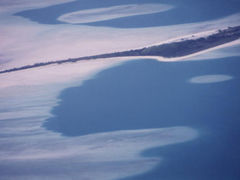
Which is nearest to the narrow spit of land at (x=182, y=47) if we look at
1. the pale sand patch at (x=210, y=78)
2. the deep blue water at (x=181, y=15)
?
the pale sand patch at (x=210, y=78)

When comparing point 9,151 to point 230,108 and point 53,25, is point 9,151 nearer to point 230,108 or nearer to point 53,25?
point 230,108

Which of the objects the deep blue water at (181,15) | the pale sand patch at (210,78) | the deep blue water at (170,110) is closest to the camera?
the deep blue water at (170,110)

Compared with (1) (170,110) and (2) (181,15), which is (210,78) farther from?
(2) (181,15)

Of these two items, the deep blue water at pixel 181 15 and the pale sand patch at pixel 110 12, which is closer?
the deep blue water at pixel 181 15

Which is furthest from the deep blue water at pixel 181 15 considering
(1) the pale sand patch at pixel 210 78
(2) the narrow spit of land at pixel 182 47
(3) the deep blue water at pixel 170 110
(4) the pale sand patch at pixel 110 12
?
(1) the pale sand patch at pixel 210 78

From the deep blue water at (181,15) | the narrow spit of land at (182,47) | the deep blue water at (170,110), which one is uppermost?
the deep blue water at (181,15)

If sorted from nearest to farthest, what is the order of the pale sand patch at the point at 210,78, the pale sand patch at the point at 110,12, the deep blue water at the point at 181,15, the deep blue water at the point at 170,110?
the deep blue water at the point at 170,110 < the pale sand patch at the point at 210,78 < the deep blue water at the point at 181,15 < the pale sand patch at the point at 110,12

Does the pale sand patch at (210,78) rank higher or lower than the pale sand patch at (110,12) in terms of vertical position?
lower

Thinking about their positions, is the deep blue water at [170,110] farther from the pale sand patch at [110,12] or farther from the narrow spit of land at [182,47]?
the pale sand patch at [110,12]
